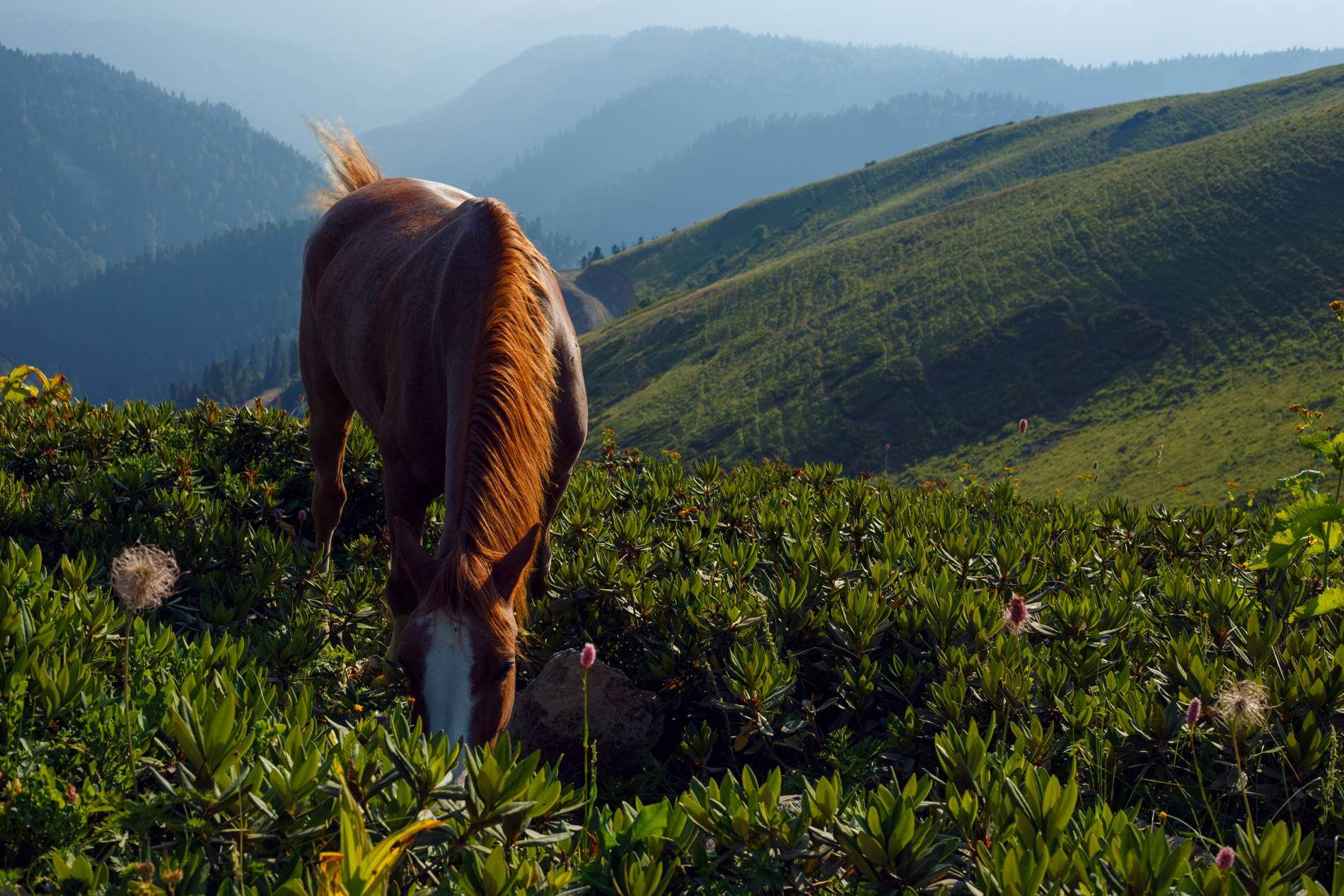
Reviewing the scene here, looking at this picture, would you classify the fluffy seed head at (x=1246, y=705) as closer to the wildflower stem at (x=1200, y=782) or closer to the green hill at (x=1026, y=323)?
the wildflower stem at (x=1200, y=782)

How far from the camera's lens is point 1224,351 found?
148 ft

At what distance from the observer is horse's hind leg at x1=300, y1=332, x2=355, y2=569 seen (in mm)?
6812

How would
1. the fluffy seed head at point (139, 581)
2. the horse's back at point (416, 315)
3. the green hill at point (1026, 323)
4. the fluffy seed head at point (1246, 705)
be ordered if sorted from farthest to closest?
the green hill at point (1026, 323)
the horse's back at point (416, 315)
the fluffy seed head at point (1246, 705)
the fluffy seed head at point (139, 581)

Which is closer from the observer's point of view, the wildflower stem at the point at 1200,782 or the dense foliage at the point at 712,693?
the dense foliage at the point at 712,693

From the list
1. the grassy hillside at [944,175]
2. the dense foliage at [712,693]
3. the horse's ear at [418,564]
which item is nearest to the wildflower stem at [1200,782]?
the dense foliage at [712,693]

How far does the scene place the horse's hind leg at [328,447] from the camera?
22.4ft

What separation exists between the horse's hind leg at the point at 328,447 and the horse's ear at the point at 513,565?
151 inches

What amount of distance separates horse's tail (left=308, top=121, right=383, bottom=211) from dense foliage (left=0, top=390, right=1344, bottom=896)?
2709mm

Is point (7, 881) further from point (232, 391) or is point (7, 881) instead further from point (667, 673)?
point (232, 391)

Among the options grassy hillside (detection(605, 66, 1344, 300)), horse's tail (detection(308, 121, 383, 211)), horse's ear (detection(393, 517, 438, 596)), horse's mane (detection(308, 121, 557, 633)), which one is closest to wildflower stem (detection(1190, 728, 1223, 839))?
horse's mane (detection(308, 121, 557, 633))

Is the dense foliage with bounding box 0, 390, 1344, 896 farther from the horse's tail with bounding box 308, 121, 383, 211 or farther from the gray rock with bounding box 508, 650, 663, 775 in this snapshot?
the horse's tail with bounding box 308, 121, 383, 211

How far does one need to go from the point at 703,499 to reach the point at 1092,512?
3.20 m

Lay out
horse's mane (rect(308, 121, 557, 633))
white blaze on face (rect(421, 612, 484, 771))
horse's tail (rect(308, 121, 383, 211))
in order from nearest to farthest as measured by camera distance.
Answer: white blaze on face (rect(421, 612, 484, 771)) → horse's mane (rect(308, 121, 557, 633)) → horse's tail (rect(308, 121, 383, 211))

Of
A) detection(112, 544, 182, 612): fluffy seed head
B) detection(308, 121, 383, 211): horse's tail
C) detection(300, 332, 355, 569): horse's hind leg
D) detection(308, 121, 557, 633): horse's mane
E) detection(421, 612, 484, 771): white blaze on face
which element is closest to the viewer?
detection(112, 544, 182, 612): fluffy seed head
